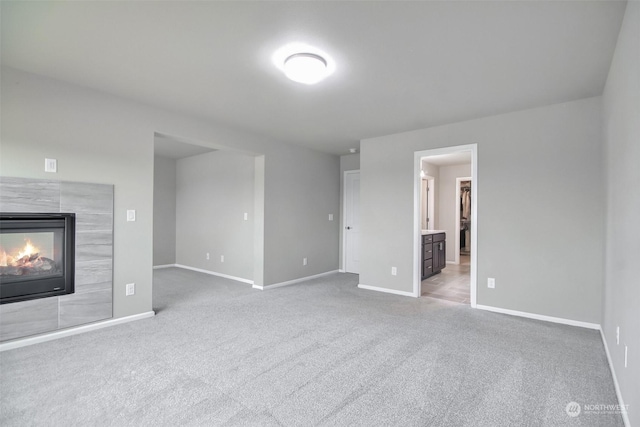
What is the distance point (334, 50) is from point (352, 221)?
171 inches

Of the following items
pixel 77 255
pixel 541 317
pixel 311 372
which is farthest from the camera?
pixel 541 317

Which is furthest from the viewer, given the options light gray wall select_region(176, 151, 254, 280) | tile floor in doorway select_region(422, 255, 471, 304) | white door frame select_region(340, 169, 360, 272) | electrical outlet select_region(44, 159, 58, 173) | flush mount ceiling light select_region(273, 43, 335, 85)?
white door frame select_region(340, 169, 360, 272)

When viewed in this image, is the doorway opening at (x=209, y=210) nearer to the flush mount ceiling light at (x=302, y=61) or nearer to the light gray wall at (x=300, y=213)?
the light gray wall at (x=300, y=213)

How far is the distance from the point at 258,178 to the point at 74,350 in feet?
10.6

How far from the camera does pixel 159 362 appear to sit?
2.53 meters

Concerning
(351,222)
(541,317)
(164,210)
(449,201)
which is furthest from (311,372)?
(449,201)

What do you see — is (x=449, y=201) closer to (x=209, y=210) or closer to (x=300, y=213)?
(x=300, y=213)

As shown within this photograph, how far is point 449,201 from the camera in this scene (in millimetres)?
8383

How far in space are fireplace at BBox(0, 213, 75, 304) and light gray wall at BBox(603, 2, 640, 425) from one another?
14.1ft

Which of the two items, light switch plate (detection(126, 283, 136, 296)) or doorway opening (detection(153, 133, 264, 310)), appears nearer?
light switch plate (detection(126, 283, 136, 296))

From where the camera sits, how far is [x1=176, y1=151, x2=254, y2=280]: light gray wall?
5.89 m

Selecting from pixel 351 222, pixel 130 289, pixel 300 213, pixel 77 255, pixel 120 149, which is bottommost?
pixel 130 289

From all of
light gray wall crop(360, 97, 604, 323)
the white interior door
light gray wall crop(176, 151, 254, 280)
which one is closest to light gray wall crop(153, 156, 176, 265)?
light gray wall crop(176, 151, 254, 280)

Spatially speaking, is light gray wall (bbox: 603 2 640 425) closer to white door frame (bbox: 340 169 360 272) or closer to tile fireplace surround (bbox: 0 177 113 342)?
tile fireplace surround (bbox: 0 177 113 342)
